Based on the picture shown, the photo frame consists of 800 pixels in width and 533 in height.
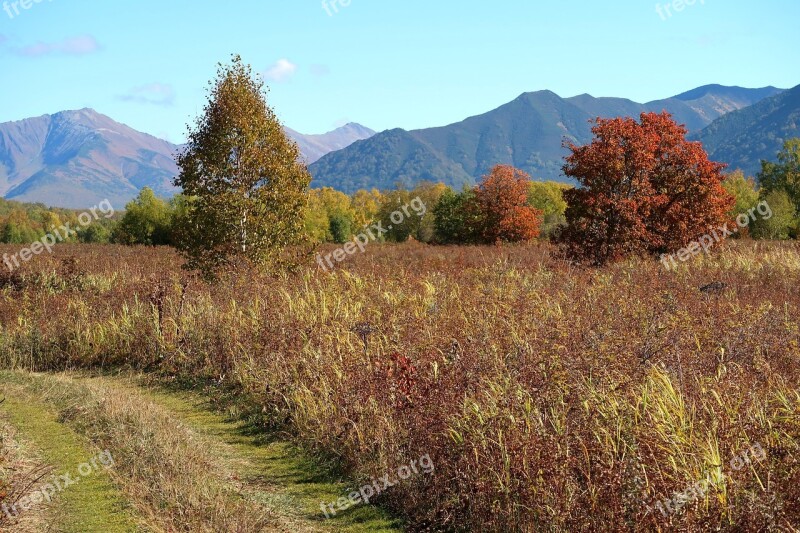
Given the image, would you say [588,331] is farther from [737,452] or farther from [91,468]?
[91,468]

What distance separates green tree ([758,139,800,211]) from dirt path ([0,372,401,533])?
6255cm

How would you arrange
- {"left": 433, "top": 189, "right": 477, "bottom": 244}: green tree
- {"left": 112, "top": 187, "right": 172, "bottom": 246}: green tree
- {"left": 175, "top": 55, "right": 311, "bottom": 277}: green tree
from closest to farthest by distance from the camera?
1. {"left": 175, "top": 55, "right": 311, "bottom": 277}: green tree
2. {"left": 433, "top": 189, "right": 477, "bottom": 244}: green tree
3. {"left": 112, "top": 187, "right": 172, "bottom": 246}: green tree

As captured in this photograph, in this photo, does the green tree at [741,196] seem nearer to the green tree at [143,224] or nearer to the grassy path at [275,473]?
the green tree at [143,224]

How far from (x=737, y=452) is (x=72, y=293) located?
47.3ft

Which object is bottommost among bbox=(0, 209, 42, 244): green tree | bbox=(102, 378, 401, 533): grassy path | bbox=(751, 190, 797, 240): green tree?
bbox=(751, 190, 797, 240): green tree

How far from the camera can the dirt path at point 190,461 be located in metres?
5.93

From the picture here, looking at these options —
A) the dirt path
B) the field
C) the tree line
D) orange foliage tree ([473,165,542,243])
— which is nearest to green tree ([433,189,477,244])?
orange foliage tree ([473,165,542,243])

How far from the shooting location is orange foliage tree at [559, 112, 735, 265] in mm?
18062

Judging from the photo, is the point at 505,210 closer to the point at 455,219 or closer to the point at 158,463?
the point at 455,219

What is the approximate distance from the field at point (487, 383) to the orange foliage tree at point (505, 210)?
27.6 m

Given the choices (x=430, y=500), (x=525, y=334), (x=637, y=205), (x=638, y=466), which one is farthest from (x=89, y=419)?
(x=637, y=205)

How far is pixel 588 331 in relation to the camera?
775 centimetres

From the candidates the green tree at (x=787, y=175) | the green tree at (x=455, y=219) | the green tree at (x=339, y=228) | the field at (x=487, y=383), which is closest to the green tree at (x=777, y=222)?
the green tree at (x=787, y=175)

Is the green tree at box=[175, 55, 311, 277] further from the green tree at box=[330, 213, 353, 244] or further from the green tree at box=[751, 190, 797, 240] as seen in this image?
the green tree at box=[330, 213, 353, 244]
